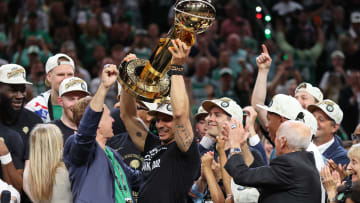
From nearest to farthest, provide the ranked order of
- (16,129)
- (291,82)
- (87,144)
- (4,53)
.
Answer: (87,144)
(16,129)
(291,82)
(4,53)

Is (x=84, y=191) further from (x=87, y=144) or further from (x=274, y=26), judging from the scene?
(x=274, y=26)

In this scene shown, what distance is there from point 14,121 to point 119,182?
196 cm

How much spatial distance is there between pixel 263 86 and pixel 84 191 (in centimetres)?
271

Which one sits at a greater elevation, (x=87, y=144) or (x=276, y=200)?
(x=87, y=144)

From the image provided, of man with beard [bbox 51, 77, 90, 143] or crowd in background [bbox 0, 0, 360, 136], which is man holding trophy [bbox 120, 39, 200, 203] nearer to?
man with beard [bbox 51, 77, 90, 143]

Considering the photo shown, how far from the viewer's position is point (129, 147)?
6.91 meters

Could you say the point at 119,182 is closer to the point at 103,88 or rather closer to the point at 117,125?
the point at 103,88

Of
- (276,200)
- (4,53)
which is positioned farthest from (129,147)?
(4,53)

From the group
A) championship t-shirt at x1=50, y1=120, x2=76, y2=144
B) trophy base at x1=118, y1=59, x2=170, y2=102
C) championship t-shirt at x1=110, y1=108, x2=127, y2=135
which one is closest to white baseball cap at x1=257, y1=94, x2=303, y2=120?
trophy base at x1=118, y1=59, x2=170, y2=102

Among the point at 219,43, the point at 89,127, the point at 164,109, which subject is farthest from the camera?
the point at 219,43

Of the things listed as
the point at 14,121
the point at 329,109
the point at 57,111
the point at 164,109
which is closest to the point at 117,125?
the point at 57,111

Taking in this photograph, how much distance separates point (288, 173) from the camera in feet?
17.0

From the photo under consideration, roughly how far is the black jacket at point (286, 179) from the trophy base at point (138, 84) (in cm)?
93

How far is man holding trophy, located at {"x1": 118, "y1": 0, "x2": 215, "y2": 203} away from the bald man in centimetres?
44
